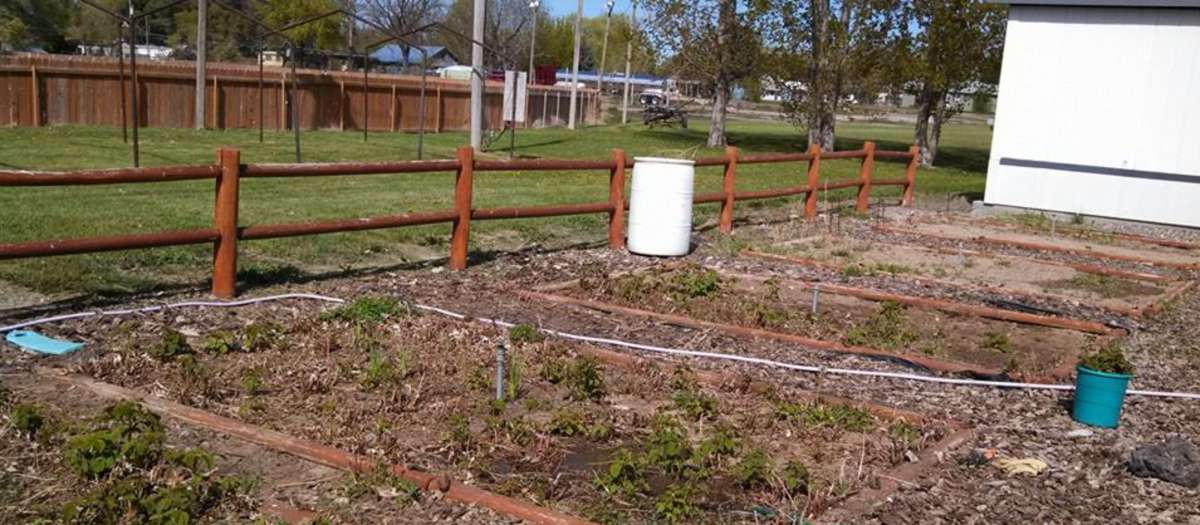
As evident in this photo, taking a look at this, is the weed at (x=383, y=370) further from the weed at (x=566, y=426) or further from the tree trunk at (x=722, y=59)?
the tree trunk at (x=722, y=59)

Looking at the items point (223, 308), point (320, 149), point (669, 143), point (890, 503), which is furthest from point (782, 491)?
point (669, 143)

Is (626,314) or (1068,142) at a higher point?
(1068,142)

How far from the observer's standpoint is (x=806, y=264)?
12.0m

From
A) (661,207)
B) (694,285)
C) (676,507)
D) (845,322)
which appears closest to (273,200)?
(661,207)

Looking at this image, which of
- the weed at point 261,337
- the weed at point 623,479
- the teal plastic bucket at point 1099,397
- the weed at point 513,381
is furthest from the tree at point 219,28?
the weed at point 623,479

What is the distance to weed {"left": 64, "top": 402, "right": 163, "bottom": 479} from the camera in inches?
179

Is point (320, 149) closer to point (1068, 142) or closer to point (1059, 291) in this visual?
point (1068, 142)

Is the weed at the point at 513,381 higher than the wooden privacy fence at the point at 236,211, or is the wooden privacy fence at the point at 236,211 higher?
the wooden privacy fence at the point at 236,211

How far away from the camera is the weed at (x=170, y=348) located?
257 inches

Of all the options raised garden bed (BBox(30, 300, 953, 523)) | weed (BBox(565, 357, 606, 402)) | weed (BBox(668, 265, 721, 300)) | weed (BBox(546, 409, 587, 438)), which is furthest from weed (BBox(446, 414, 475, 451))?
weed (BBox(668, 265, 721, 300))

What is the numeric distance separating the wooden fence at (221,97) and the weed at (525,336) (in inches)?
570

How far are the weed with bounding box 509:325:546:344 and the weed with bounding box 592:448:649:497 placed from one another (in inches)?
95.9

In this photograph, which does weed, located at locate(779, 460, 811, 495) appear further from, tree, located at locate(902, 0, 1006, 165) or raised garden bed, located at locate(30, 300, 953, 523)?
tree, located at locate(902, 0, 1006, 165)

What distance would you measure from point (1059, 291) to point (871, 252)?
100 inches
